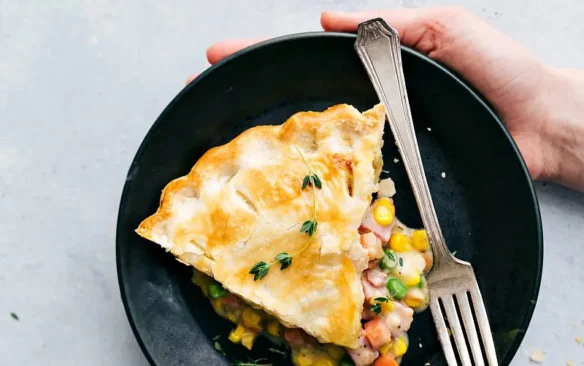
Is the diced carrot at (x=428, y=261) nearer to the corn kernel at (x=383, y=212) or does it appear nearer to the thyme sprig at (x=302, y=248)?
the corn kernel at (x=383, y=212)

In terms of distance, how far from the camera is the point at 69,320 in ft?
14.5

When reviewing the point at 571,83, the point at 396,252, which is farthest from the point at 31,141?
the point at 571,83

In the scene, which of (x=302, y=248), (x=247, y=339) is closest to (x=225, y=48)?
(x=302, y=248)

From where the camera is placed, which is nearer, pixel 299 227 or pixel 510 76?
pixel 299 227

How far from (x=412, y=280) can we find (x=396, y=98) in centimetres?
118

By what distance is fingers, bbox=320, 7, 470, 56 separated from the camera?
4150 millimetres

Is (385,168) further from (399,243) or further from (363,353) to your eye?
(363,353)

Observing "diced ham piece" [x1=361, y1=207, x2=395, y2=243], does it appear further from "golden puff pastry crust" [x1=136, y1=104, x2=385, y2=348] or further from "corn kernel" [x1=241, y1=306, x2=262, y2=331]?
"corn kernel" [x1=241, y1=306, x2=262, y2=331]

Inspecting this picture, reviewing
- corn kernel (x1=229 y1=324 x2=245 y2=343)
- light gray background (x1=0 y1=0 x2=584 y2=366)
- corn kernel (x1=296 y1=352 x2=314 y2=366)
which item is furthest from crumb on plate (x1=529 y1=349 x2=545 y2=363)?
corn kernel (x1=229 y1=324 x2=245 y2=343)

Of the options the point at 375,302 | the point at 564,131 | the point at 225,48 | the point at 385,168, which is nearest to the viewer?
the point at 375,302

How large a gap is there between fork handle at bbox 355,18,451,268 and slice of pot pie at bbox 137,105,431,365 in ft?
0.61

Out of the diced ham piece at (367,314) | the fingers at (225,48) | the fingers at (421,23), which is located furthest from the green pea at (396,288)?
the fingers at (225,48)

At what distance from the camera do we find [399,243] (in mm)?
4043

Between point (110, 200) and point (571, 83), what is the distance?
340cm
